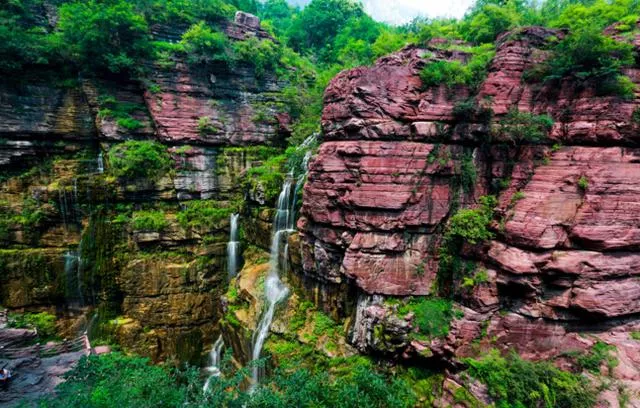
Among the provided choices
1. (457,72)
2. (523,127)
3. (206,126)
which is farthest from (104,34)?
(523,127)

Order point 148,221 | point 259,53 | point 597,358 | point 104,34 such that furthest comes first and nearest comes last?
point 259,53 < point 148,221 < point 104,34 < point 597,358

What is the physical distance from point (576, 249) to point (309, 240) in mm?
9445

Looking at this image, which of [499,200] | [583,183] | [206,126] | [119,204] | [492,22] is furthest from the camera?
[206,126]

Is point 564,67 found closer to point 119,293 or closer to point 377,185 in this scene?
point 377,185

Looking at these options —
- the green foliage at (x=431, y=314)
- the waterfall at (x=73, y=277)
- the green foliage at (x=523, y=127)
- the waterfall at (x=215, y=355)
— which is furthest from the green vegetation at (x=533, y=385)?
the waterfall at (x=73, y=277)

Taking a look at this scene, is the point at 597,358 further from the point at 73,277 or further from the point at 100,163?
the point at 100,163

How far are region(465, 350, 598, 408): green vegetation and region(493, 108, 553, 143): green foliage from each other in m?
7.15

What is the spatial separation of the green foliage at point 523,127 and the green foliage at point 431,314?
6.38 metres

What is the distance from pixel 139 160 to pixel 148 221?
139 inches

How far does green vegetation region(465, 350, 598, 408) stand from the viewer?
8.78 metres

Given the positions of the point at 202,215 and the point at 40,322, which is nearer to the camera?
the point at 40,322

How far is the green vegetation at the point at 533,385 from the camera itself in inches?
346

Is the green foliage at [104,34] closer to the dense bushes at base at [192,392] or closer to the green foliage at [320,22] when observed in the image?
the green foliage at [320,22]

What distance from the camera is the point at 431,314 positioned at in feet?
37.6
